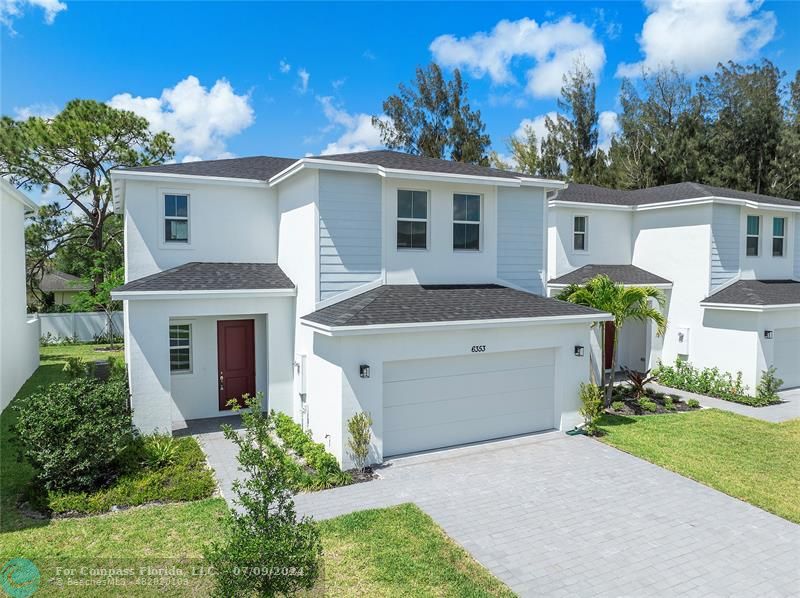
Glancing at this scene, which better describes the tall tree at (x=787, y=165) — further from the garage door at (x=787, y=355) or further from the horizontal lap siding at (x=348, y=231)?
the horizontal lap siding at (x=348, y=231)

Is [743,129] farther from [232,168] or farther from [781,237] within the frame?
[232,168]

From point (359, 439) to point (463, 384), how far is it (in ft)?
8.93

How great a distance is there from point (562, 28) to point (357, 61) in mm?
8404

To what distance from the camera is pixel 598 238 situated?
18859mm

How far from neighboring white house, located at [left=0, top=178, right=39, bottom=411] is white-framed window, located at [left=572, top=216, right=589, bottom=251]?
17.2 meters

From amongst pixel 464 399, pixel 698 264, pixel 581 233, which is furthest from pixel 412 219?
pixel 698 264

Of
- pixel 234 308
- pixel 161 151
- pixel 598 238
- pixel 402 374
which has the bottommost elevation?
pixel 402 374

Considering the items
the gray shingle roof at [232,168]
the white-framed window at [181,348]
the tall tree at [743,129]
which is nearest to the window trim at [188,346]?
the white-framed window at [181,348]

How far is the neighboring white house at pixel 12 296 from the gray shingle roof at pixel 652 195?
16.7 metres

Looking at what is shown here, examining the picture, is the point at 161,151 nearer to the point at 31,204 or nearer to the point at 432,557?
the point at 31,204

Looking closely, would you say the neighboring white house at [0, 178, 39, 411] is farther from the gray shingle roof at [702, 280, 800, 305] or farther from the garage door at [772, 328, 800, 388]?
the garage door at [772, 328, 800, 388]

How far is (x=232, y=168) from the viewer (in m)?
14.4

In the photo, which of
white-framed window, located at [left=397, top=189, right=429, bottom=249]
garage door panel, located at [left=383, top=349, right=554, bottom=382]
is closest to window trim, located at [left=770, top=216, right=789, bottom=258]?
garage door panel, located at [left=383, top=349, right=554, bottom=382]

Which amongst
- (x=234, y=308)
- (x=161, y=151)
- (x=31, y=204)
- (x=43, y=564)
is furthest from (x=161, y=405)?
(x=161, y=151)
